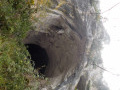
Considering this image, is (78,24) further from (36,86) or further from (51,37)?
(36,86)

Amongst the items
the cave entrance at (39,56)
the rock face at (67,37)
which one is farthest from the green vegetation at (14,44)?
the cave entrance at (39,56)

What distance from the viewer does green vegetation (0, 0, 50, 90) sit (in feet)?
9.54

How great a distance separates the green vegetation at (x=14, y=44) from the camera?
291 centimetres

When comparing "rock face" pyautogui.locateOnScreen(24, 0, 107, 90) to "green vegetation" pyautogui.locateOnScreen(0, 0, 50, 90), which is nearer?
"green vegetation" pyautogui.locateOnScreen(0, 0, 50, 90)

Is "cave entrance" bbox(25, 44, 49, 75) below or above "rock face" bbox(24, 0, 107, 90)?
below

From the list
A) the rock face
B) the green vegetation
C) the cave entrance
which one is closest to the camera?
the green vegetation

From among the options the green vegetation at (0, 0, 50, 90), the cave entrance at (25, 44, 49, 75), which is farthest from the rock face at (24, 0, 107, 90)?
the green vegetation at (0, 0, 50, 90)

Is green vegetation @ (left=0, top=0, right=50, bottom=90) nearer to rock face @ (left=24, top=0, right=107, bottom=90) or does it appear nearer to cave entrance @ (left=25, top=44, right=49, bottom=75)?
rock face @ (left=24, top=0, right=107, bottom=90)

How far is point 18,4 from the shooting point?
11.1 feet

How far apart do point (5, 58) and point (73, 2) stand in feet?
10.9

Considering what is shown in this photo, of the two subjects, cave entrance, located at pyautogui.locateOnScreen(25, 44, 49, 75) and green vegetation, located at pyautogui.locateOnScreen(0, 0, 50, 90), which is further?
cave entrance, located at pyautogui.locateOnScreen(25, 44, 49, 75)

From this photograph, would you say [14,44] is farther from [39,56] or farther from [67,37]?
[39,56]

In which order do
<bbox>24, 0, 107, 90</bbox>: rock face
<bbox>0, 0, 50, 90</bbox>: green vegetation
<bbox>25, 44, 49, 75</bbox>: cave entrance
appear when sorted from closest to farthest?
<bbox>0, 0, 50, 90</bbox>: green vegetation < <bbox>24, 0, 107, 90</bbox>: rock face < <bbox>25, 44, 49, 75</bbox>: cave entrance

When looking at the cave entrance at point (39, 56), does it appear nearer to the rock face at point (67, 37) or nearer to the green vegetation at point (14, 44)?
the rock face at point (67, 37)
